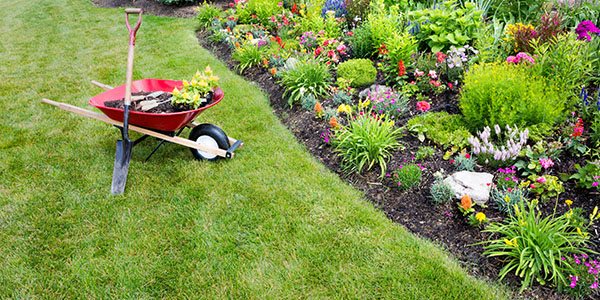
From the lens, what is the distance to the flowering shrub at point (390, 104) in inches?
143

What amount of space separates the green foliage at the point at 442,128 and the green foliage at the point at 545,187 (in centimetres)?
66

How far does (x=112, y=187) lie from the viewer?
297cm

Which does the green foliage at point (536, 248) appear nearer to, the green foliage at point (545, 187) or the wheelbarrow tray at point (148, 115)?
the green foliage at point (545, 187)

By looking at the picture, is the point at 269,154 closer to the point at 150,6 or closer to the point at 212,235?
the point at 212,235

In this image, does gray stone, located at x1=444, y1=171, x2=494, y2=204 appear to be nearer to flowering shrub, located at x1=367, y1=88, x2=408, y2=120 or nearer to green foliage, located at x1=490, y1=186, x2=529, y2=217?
green foliage, located at x1=490, y1=186, x2=529, y2=217

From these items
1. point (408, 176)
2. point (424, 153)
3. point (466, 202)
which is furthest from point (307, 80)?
point (466, 202)

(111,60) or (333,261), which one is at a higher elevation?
(333,261)

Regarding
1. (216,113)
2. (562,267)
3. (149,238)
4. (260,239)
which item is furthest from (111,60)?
(562,267)

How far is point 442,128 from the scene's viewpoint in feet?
10.7

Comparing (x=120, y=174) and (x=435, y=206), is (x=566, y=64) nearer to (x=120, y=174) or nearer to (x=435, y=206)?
(x=435, y=206)

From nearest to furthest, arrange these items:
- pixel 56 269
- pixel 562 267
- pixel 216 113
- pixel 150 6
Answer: pixel 562 267, pixel 56 269, pixel 216 113, pixel 150 6

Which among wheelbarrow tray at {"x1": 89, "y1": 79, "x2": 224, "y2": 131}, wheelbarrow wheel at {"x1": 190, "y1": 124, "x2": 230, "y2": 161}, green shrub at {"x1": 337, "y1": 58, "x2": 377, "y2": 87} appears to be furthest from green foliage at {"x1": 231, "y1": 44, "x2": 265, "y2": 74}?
wheelbarrow wheel at {"x1": 190, "y1": 124, "x2": 230, "y2": 161}

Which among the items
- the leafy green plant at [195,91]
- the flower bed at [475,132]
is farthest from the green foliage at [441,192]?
the leafy green plant at [195,91]

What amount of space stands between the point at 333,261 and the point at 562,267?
1.41m
